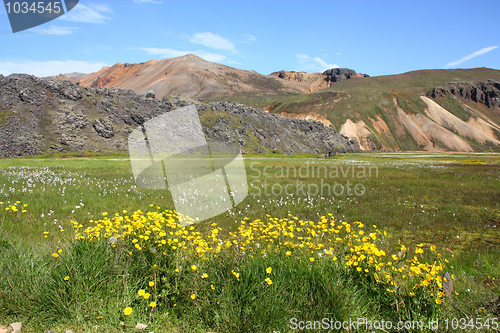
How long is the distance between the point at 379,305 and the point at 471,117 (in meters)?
215

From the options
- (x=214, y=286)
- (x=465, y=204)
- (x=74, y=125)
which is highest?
(x=74, y=125)

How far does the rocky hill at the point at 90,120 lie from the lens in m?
66.1

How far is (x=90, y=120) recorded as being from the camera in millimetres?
75688

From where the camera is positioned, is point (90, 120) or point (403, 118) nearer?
point (90, 120)

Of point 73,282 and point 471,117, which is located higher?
point 471,117

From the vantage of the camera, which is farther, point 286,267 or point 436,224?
point 436,224

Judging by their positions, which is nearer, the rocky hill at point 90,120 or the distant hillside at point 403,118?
the rocky hill at point 90,120

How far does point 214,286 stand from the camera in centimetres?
501

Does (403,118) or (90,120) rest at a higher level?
(403,118)

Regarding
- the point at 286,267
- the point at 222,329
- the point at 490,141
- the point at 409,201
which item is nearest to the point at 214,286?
the point at 222,329

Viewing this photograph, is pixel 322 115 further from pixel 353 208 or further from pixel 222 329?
pixel 222 329

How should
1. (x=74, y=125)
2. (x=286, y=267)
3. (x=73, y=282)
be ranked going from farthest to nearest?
1. (x=74, y=125)
2. (x=286, y=267)
3. (x=73, y=282)

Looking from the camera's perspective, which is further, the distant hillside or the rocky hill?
the distant hillside

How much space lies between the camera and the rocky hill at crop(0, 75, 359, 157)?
66.1 m
